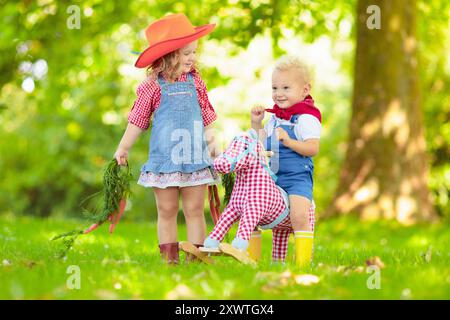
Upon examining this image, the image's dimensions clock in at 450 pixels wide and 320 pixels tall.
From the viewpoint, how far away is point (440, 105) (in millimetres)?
16891

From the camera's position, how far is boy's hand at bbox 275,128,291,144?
4.85 m

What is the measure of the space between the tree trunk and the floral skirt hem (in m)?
5.62

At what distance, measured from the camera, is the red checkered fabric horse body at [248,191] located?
460 centimetres

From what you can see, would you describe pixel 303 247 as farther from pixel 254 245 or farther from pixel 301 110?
pixel 301 110

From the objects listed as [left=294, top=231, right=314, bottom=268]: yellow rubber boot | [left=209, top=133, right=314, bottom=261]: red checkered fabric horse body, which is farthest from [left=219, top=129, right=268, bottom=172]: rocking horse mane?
[left=294, top=231, right=314, bottom=268]: yellow rubber boot

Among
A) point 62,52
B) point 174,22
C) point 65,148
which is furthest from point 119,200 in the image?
point 65,148

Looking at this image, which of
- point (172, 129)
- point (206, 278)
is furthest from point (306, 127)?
point (206, 278)

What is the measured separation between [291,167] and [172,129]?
2.89 feet

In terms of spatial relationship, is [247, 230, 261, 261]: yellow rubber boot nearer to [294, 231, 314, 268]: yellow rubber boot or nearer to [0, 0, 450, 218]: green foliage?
[294, 231, 314, 268]: yellow rubber boot

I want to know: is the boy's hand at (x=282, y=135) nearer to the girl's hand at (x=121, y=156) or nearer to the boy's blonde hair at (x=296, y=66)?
the boy's blonde hair at (x=296, y=66)

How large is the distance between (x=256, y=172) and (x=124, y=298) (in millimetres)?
1512

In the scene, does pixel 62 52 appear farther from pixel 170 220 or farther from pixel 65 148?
pixel 65 148

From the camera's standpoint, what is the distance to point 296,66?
497 centimetres

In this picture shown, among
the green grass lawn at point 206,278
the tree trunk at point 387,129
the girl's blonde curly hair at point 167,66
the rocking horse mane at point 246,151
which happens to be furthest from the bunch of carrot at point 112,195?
the tree trunk at point 387,129
